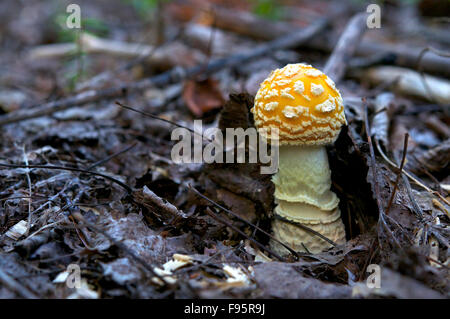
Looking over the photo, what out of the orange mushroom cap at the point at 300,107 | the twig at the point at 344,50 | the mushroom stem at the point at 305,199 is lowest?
the mushroom stem at the point at 305,199

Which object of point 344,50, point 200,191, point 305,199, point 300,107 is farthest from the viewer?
point 344,50

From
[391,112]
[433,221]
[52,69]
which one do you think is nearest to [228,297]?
[433,221]

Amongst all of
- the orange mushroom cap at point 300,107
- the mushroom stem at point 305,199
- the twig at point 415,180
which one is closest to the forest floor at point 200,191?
the twig at point 415,180

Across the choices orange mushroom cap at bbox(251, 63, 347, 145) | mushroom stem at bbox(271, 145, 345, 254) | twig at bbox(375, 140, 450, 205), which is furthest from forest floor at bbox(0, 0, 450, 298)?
orange mushroom cap at bbox(251, 63, 347, 145)

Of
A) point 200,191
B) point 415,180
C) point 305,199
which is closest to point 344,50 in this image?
point 415,180

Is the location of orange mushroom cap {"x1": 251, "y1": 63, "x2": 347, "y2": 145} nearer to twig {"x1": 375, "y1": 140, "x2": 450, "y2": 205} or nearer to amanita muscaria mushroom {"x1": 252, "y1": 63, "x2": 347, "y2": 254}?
amanita muscaria mushroom {"x1": 252, "y1": 63, "x2": 347, "y2": 254}

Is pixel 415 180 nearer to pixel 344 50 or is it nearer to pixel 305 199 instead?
pixel 305 199

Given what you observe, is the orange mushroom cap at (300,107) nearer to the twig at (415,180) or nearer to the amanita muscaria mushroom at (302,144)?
the amanita muscaria mushroom at (302,144)
